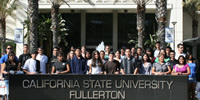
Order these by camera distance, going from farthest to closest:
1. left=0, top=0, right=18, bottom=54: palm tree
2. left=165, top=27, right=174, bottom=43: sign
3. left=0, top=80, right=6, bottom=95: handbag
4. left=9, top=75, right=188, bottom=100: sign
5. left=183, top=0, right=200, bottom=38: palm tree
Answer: left=183, top=0, right=200, bottom=38: palm tree < left=0, top=0, right=18, bottom=54: palm tree < left=165, top=27, right=174, bottom=43: sign < left=0, top=80, right=6, bottom=95: handbag < left=9, top=75, right=188, bottom=100: sign

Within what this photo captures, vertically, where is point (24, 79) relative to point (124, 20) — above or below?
below

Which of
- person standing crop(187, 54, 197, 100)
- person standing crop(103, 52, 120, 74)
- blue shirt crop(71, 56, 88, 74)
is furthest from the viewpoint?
person standing crop(187, 54, 197, 100)

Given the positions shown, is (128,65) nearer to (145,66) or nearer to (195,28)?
(145,66)

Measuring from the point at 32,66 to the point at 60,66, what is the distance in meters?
1.02

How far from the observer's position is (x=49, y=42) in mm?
30891

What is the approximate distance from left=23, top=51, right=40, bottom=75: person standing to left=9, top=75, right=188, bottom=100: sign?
622 mm

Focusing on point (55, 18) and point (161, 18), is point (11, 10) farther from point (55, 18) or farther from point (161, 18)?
point (161, 18)

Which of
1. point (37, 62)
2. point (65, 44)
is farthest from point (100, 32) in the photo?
point (37, 62)

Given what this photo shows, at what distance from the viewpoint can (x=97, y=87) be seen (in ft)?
32.3

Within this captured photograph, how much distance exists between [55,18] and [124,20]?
42.4ft

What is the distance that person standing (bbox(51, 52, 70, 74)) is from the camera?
10.3m

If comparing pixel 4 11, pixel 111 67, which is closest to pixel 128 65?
pixel 111 67

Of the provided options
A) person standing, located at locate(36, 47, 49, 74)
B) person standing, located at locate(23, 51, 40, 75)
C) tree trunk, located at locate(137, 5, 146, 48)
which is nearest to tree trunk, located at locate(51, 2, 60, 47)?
tree trunk, located at locate(137, 5, 146, 48)

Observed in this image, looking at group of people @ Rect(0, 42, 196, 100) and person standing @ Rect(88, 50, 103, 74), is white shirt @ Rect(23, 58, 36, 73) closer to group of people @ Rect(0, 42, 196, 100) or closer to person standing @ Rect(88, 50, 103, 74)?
group of people @ Rect(0, 42, 196, 100)
